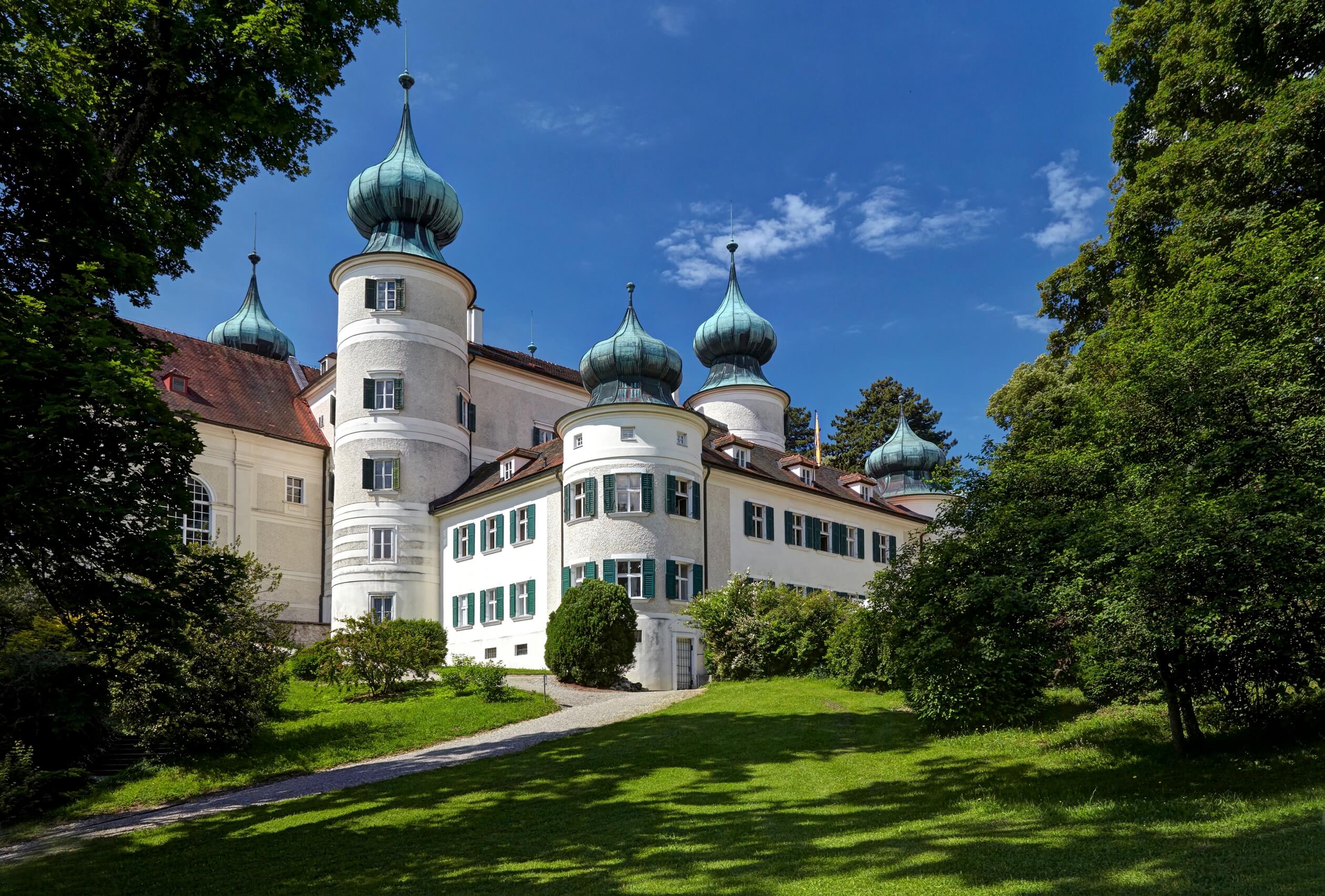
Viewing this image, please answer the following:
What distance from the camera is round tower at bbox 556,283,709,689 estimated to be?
29.9 meters

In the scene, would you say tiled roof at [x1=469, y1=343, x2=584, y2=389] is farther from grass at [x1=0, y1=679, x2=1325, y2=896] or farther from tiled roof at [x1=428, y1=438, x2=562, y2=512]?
grass at [x1=0, y1=679, x2=1325, y2=896]

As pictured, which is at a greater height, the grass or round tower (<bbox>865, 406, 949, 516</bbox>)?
round tower (<bbox>865, 406, 949, 516</bbox>)

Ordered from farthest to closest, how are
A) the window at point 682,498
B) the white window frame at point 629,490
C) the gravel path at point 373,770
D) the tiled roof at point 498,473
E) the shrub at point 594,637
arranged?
the tiled roof at point 498,473
the window at point 682,498
the white window frame at point 629,490
the shrub at point 594,637
the gravel path at point 373,770

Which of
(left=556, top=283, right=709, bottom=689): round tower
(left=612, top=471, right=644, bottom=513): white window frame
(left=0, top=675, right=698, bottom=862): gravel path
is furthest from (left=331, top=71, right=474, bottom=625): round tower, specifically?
(left=0, top=675, right=698, bottom=862): gravel path

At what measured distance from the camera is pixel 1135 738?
1385cm

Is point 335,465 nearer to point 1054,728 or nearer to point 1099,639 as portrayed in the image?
point 1054,728

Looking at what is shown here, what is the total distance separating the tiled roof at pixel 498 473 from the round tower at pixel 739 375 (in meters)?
12.1

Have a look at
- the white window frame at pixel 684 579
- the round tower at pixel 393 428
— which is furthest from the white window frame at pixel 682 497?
the round tower at pixel 393 428

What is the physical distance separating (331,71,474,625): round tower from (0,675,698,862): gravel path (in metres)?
13.8

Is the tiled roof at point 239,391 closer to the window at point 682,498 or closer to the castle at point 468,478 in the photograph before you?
the castle at point 468,478

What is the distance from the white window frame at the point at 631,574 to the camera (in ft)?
97.9

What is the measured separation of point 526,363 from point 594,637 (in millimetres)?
20152

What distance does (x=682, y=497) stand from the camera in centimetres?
3138

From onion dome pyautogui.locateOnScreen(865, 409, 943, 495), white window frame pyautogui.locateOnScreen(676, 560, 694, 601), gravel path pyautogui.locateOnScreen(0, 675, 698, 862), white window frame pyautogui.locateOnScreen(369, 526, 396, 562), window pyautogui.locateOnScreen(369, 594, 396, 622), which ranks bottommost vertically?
gravel path pyautogui.locateOnScreen(0, 675, 698, 862)
